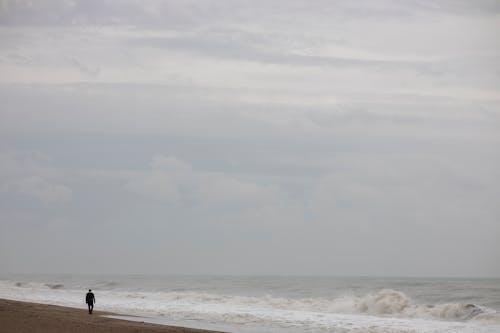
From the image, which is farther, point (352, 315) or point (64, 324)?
point (352, 315)

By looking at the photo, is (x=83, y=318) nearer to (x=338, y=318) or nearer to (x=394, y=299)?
(x=338, y=318)

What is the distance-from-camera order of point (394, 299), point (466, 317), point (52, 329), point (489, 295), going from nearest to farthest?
point (52, 329) < point (466, 317) < point (394, 299) < point (489, 295)

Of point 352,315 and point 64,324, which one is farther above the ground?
point 64,324

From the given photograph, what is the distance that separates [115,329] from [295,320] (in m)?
9.93

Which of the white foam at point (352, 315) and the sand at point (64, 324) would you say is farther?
the white foam at point (352, 315)

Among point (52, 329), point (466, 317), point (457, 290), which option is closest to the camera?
point (52, 329)

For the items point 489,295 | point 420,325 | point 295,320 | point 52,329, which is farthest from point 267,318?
point 489,295

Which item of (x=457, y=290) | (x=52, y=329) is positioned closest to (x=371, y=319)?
(x=52, y=329)

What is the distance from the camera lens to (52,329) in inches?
869

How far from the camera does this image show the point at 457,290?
57469 mm

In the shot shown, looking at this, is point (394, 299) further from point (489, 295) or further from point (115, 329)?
point (115, 329)

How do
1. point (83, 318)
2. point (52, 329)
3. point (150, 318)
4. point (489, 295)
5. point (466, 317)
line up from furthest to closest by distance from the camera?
point (489, 295) → point (466, 317) → point (150, 318) → point (83, 318) → point (52, 329)

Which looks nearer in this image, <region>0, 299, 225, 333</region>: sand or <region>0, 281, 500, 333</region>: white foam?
<region>0, 299, 225, 333</region>: sand

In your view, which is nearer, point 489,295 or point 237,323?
point 237,323
